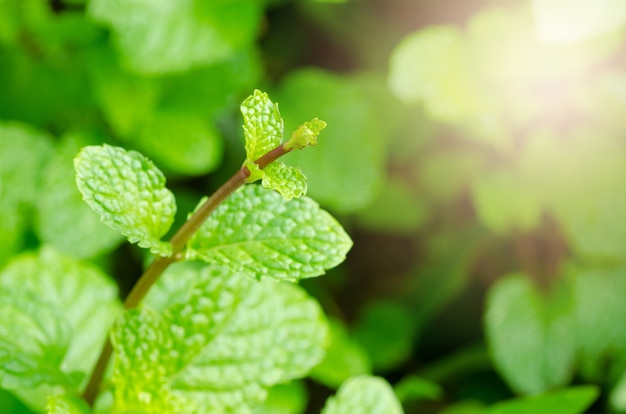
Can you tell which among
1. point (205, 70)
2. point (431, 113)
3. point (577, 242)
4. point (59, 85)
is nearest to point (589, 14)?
point (431, 113)

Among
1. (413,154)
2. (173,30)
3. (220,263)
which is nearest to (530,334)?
(413,154)

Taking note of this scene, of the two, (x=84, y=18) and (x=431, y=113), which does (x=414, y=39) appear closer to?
(x=431, y=113)

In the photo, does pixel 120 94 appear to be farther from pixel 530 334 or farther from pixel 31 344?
pixel 530 334

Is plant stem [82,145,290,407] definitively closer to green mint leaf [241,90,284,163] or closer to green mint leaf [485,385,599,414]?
green mint leaf [241,90,284,163]

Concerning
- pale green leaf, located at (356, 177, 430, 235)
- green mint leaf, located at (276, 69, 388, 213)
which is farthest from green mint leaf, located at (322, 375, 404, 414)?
pale green leaf, located at (356, 177, 430, 235)

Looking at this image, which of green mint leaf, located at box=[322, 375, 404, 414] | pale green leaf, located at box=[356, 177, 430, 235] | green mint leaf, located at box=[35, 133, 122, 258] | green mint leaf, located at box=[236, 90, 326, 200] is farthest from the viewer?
pale green leaf, located at box=[356, 177, 430, 235]
